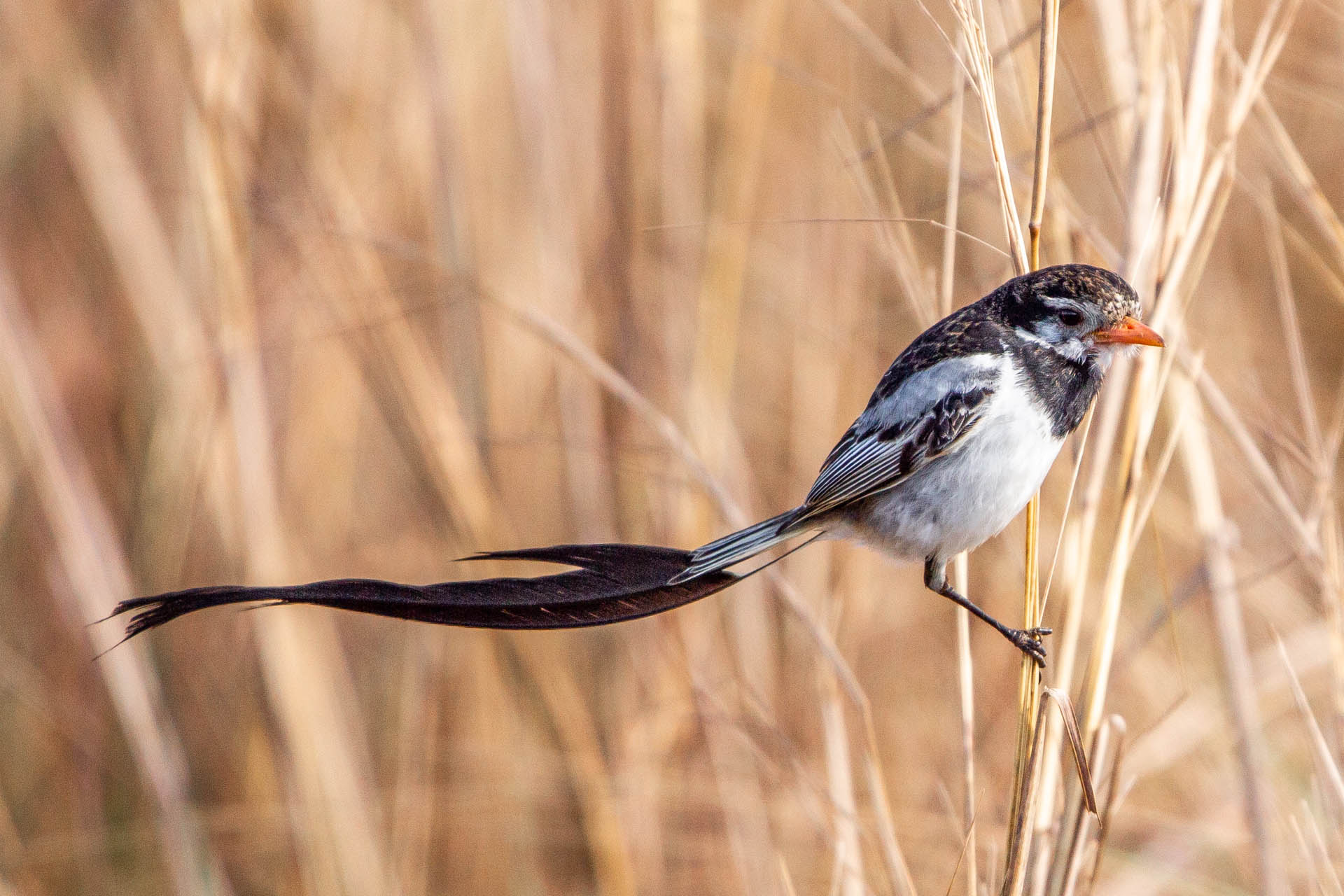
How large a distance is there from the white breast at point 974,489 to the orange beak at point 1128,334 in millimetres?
177

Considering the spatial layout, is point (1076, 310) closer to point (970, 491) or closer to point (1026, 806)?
point (970, 491)

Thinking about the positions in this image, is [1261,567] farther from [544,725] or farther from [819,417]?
[544,725]

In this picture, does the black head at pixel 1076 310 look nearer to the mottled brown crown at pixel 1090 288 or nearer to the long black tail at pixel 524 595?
the mottled brown crown at pixel 1090 288

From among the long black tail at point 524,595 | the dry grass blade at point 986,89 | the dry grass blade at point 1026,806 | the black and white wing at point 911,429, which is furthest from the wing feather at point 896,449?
the long black tail at point 524,595

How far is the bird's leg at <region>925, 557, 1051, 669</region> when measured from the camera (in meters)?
1.76

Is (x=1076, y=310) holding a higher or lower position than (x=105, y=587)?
lower

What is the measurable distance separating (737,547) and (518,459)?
201 centimetres

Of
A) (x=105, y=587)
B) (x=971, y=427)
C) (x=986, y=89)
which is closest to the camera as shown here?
(x=986, y=89)

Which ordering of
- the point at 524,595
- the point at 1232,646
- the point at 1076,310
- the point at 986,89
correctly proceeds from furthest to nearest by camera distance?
the point at 1232,646
the point at 1076,310
the point at 986,89
the point at 524,595

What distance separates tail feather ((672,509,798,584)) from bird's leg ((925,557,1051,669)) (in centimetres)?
30

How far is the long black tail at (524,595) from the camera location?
116cm

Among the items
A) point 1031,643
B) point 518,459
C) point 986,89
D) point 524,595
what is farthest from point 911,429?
point 518,459

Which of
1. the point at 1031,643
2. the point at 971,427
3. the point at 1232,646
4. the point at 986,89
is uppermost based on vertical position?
the point at 986,89

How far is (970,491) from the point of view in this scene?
1.99 meters
